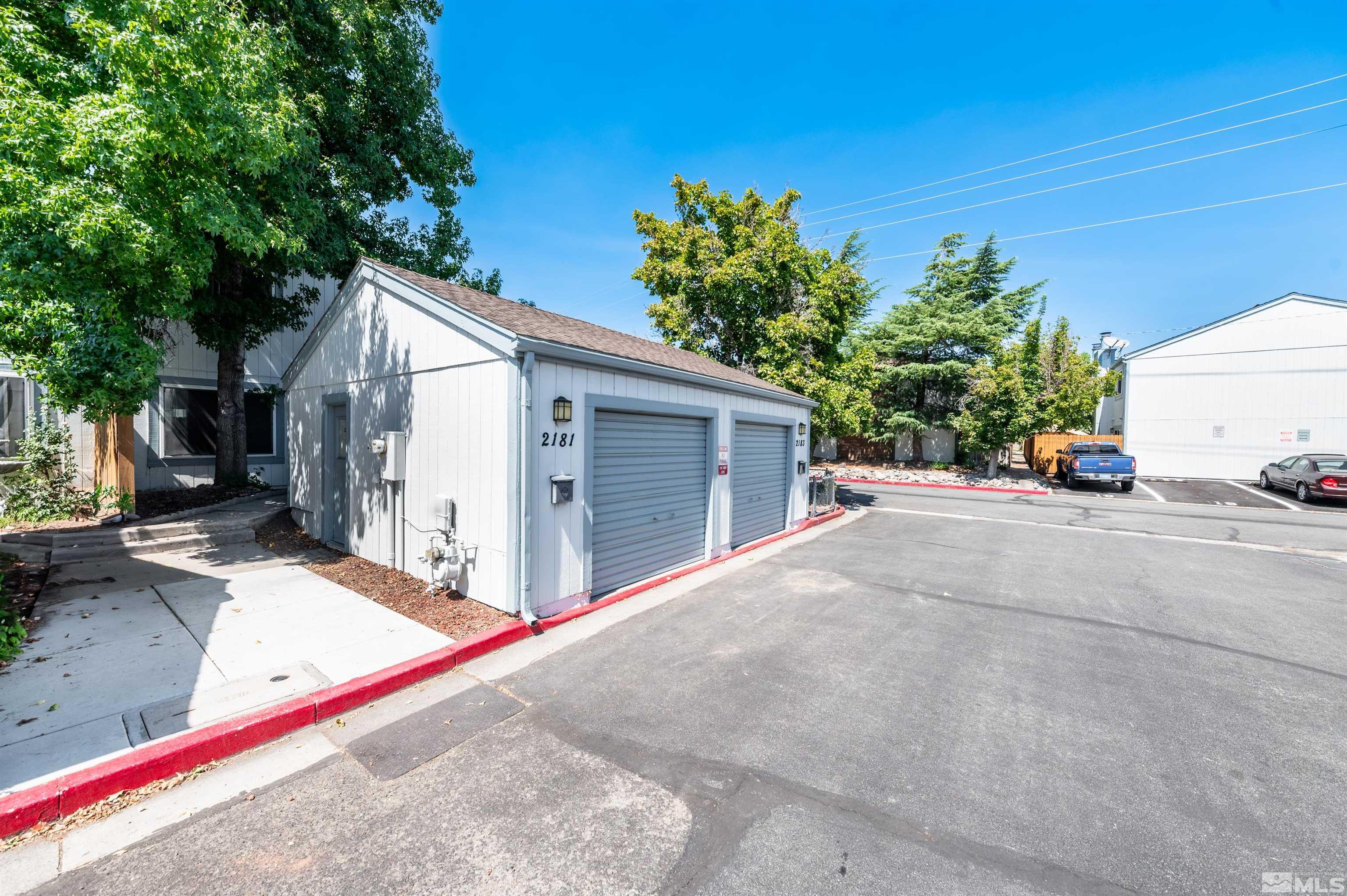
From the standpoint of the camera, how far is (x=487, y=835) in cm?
244

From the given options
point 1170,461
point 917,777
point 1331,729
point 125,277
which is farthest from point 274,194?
point 1170,461

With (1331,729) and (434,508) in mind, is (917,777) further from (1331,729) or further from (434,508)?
(434,508)

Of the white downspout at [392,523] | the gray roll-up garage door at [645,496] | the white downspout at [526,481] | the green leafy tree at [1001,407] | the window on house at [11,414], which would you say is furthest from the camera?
the green leafy tree at [1001,407]

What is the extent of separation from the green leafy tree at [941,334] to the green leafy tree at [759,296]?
7374 millimetres

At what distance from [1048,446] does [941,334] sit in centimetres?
721

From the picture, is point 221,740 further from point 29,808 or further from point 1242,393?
point 1242,393

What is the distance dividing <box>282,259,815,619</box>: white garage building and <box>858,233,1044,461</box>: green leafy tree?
49.5 ft

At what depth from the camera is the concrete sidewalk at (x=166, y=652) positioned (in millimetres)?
3045

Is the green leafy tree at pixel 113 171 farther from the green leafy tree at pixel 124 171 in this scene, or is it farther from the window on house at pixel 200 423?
the window on house at pixel 200 423

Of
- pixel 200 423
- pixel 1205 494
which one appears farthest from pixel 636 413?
pixel 1205 494

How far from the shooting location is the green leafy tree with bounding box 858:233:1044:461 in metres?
20.4

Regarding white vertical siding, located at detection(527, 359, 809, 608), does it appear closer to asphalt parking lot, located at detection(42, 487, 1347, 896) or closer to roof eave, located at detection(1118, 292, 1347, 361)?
asphalt parking lot, located at detection(42, 487, 1347, 896)

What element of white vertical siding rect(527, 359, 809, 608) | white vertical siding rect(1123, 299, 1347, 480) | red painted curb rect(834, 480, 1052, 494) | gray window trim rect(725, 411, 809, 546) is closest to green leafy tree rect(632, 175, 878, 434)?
gray window trim rect(725, 411, 809, 546)

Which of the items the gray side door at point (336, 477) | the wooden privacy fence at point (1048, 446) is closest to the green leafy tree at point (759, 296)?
the gray side door at point (336, 477)
